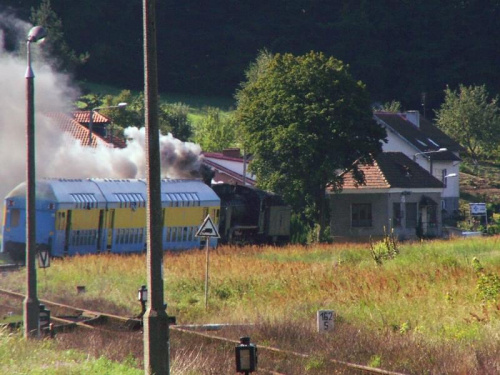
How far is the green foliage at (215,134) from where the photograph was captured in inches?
3187

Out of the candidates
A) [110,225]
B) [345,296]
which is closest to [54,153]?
[110,225]

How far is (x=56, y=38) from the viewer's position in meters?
92.5

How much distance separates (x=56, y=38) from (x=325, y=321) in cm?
7775

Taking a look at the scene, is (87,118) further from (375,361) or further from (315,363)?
(375,361)

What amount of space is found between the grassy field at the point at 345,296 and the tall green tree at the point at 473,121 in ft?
168

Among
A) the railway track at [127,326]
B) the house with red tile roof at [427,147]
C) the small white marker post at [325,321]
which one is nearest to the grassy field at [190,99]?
the house with red tile roof at [427,147]

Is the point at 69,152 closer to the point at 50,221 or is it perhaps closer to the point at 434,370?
the point at 50,221

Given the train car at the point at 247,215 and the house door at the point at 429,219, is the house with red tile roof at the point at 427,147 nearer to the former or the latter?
the house door at the point at 429,219

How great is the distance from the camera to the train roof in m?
36.5

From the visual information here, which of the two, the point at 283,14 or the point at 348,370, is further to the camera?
the point at 283,14

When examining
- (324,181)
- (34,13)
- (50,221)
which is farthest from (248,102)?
(34,13)

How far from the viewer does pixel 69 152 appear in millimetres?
45031

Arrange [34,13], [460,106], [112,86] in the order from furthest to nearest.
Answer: [112,86], [34,13], [460,106]

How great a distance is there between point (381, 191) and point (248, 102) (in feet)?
34.3
